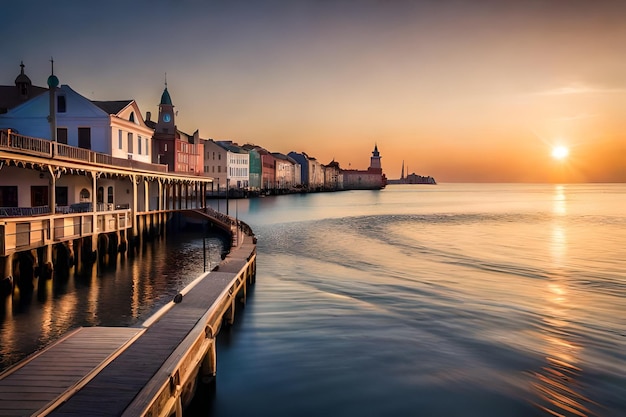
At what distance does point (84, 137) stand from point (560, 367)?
4171 cm

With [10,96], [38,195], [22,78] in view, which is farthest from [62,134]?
[22,78]

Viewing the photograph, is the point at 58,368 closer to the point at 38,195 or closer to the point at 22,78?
the point at 38,195

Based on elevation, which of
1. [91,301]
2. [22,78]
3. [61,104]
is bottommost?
[91,301]

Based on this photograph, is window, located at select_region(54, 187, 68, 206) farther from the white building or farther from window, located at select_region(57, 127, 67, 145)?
window, located at select_region(57, 127, 67, 145)

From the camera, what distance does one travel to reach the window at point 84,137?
42.8 meters

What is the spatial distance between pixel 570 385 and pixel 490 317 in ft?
20.7

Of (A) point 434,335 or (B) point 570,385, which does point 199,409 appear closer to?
(A) point 434,335

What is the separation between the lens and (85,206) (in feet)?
98.8

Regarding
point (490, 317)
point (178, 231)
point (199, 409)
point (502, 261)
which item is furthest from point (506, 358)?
point (178, 231)

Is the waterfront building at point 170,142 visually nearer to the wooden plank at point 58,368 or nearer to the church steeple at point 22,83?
the church steeple at point 22,83

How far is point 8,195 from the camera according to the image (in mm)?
29219

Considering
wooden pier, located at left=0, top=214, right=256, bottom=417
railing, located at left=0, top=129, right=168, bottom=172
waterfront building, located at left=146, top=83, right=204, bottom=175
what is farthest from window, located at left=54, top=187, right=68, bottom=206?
waterfront building, located at left=146, top=83, right=204, bottom=175

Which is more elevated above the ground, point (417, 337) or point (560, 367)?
point (417, 337)

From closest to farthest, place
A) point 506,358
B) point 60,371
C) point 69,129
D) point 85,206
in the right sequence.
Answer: point 60,371 → point 506,358 → point 85,206 → point 69,129
